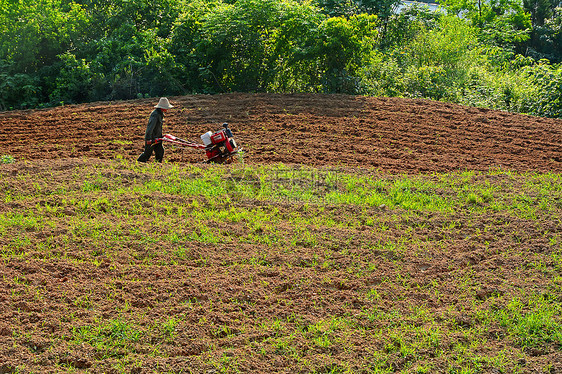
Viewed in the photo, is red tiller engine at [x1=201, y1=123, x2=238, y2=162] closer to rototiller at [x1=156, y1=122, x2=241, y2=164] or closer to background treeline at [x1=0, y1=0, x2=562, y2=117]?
rototiller at [x1=156, y1=122, x2=241, y2=164]

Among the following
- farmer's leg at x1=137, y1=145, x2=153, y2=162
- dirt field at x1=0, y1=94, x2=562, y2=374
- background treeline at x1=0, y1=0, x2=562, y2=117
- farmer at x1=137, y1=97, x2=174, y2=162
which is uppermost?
background treeline at x1=0, y1=0, x2=562, y2=117

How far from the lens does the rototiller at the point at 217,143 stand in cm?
1070

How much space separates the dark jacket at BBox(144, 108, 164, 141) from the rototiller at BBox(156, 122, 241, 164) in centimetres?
22

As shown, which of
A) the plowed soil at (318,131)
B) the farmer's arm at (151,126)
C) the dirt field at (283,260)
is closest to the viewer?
the dirt field at (283,260)

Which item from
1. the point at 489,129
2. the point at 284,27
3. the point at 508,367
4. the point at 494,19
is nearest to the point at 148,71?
the point at 284,27

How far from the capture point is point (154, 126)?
10922 millimetres

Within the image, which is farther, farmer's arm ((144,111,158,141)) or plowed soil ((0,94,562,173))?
plowed soil ((0,94,562,173))

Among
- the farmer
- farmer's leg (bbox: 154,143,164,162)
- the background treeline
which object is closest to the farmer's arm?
the farmer

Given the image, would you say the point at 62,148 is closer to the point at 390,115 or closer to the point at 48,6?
the point at 48,6

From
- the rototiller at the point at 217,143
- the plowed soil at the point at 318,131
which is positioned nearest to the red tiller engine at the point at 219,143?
the rototiller at the point at 217,143

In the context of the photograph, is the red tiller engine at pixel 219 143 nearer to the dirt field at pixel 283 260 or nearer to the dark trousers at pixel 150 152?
the dirt field at pixel 283 260

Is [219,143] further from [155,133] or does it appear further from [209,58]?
[209,58]

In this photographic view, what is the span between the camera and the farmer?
10.9 m

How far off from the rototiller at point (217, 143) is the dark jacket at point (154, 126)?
0.22 m
